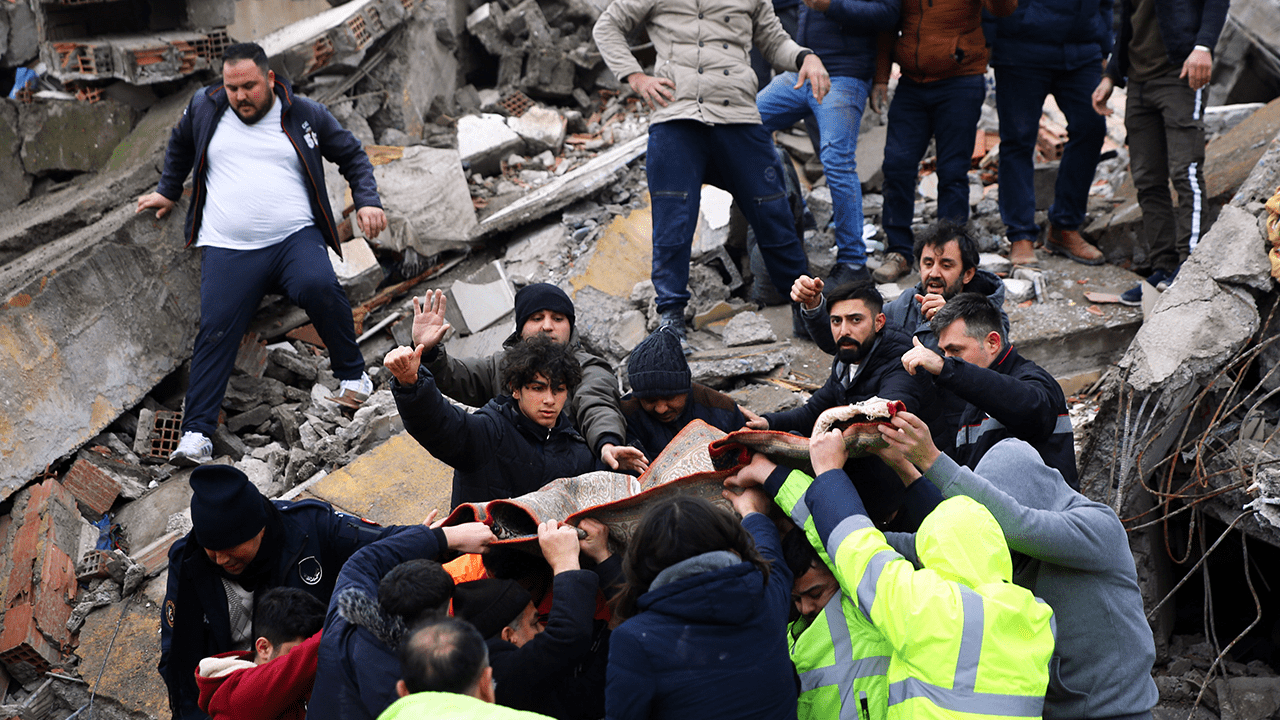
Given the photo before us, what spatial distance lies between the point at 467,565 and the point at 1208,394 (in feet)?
11.9

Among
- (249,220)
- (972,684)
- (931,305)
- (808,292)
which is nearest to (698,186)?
(808,292)

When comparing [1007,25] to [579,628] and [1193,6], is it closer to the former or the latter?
[1193,6]

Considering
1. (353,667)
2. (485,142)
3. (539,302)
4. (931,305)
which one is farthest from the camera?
(485,142)

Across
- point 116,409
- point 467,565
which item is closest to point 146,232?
point 116,409

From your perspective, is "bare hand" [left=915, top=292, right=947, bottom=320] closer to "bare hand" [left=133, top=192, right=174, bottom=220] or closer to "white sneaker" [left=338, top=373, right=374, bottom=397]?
"white sneaker" [left=338, top=373, right=374, bottom=397]

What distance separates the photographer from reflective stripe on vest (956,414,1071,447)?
3064mm

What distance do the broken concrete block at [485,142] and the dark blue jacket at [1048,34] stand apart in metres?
3.89

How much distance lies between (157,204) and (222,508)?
3.51 m

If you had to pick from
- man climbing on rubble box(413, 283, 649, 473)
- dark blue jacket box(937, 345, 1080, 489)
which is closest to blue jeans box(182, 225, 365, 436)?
man climbing on rubble box(413, 283, 649, 473)

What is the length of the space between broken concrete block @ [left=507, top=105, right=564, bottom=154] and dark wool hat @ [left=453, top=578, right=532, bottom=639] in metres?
6.05

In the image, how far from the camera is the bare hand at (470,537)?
2.60 metres

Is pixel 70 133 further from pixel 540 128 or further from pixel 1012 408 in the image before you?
pixel 1012 408

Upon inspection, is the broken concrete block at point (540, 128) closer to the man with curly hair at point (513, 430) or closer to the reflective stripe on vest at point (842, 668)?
the man with curly hair at point (513, 430)

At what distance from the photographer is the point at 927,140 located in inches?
232
